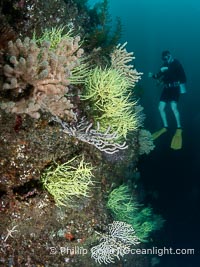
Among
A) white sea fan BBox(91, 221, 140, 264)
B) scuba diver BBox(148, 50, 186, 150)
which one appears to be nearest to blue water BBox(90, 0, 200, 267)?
scuba diver BBox(148, 50, 186, 150)

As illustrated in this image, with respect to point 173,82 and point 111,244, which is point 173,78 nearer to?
point 173,82

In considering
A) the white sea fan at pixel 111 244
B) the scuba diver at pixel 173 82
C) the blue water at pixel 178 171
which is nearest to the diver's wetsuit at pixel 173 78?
the scuba diver at pixel 173 82

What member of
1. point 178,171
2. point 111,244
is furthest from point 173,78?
point 111,244

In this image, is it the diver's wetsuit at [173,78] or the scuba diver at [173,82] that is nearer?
the scuba diver at [173,82]

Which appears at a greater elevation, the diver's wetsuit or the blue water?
the diver's wetsuit

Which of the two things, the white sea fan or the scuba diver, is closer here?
the white sea fan

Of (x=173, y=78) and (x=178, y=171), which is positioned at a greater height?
(x=173, y=78)

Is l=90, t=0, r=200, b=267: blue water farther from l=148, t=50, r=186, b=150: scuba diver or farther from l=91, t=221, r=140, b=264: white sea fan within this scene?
l=91, t=221, r=140, b=264: white sea fan

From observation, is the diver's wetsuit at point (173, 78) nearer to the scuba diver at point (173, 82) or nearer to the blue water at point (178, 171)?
the scuba diver at point (173, 82)

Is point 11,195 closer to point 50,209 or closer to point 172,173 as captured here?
point 50,209

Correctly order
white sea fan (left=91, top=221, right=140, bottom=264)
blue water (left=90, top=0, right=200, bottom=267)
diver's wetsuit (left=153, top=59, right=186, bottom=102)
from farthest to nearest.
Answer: blue water (left=90, top=0, right=200, bottom=267)
diver's wetsuit (left=153, top=59, right=186, bottom=102)
white sea fan (left=91, top=221, right=140, bottom=264)

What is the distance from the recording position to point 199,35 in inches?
1565

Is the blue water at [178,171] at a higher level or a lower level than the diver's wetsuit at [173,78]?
lower

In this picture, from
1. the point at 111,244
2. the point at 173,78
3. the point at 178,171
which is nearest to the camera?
the point at 111,244
